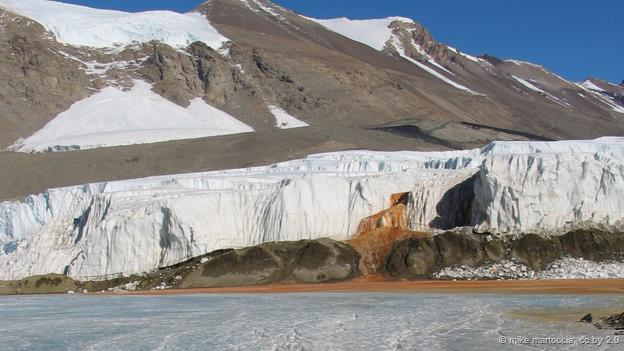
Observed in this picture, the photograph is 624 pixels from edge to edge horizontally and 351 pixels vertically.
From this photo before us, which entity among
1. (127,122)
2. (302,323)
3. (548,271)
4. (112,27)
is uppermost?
(112,27)

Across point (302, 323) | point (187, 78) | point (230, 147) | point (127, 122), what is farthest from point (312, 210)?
point (187, 78)

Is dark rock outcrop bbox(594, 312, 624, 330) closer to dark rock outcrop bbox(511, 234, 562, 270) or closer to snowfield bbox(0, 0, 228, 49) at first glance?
dark rock outcrop bbox(511, 234, 562, 270)

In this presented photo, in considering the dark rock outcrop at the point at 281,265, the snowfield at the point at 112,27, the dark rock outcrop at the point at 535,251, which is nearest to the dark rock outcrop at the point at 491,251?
the dark rock outcrop at the point at 535,251

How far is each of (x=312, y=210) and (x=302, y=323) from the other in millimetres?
23615

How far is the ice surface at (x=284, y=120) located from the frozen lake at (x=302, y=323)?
9846 cm

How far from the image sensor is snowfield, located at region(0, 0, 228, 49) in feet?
498

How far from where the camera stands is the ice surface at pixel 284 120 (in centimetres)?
13325

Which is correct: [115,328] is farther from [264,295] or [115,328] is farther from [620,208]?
[620,208]

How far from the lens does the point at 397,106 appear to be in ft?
477

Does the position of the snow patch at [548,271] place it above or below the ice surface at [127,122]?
below

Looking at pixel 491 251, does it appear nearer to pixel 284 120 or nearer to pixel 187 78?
pixel 284 120

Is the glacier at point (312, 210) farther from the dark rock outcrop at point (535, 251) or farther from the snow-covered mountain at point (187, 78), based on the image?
the snow-covered mountain at point (187, 78)

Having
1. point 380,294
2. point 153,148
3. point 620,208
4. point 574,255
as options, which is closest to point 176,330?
point 380,294

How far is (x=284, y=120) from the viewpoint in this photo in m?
136
